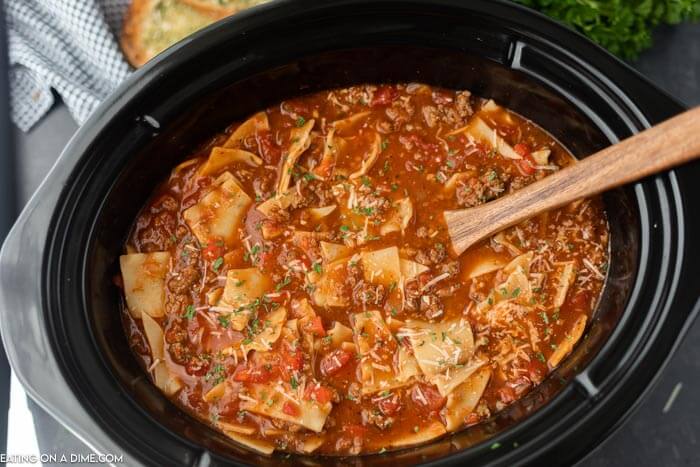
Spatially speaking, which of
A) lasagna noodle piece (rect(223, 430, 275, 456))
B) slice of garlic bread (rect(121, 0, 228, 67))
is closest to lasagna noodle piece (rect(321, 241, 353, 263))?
lasagna noodle piece (rect(223, 430, 275, 456))

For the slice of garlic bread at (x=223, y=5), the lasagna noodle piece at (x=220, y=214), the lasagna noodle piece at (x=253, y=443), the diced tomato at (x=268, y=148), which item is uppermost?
the slice of garlic bread at (x=223, y=5)

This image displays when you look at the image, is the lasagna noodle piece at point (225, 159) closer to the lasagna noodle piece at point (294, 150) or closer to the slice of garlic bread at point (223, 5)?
the lasagna noodle piece at point (294, 150)

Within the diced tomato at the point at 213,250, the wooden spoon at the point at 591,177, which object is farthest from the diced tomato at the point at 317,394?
the wooden spoon at the point at 591,177

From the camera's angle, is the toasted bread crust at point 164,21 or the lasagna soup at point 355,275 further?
the toasted bread crust at point 164,21

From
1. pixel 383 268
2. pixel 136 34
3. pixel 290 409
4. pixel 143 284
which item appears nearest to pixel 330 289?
pixel 383 268

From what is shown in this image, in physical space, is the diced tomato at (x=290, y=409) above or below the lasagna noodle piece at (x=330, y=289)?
below

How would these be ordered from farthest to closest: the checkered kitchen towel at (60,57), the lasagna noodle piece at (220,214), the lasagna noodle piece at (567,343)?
the checkered kitchen towel at (60,57), the lasagna noodle piece at (220,214), the lasagna noodle piece at (567,343)

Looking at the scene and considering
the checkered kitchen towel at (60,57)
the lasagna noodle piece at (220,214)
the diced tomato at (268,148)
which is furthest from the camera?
the checkered kitchen towel at (60,57)

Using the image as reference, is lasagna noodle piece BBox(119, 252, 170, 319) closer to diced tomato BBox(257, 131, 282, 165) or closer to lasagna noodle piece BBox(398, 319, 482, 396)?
diced tomato BBox(257, 131, 282, 165)
